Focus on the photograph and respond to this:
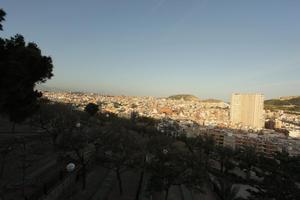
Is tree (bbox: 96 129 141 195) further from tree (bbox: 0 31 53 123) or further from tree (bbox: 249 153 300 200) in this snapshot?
tree (bbox: 249 153 300 200)

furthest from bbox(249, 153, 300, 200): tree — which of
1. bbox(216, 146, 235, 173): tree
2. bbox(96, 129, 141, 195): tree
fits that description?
bbox(216, 146, 235, 173): tree

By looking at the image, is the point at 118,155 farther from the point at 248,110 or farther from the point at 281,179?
the point at 248,110

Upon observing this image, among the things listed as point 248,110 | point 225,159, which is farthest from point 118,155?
point 248,110

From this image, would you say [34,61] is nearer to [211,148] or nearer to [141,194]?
[141,194]

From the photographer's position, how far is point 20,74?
16484mm

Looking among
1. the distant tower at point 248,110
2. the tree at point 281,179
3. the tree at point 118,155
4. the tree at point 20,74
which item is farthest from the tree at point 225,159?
the distant tower at point 248,110

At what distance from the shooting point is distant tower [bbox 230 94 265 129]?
505 feet

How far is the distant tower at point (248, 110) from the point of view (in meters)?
154

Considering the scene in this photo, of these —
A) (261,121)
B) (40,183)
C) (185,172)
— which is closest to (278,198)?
(185,172)

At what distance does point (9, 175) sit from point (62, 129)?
9.43 m

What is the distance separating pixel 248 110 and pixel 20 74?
157224 millimetres

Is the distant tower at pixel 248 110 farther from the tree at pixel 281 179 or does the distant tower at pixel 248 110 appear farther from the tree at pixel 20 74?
the tree at pixel 281 179

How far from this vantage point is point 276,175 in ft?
45.3

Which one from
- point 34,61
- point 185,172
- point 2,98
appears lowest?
point 185,172
